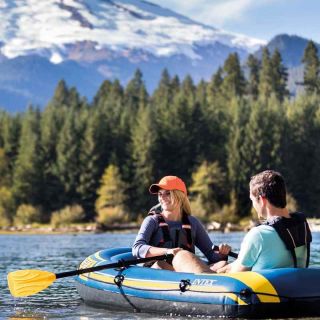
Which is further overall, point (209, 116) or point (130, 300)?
point (209, 116)

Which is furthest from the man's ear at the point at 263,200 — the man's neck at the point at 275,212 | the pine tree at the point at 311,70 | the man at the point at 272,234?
the pine tree at the point at 311,70

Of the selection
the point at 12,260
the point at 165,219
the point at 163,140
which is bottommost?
the point at 12,260

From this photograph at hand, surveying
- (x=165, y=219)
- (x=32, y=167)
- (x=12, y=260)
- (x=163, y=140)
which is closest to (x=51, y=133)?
(x=32, y=167)

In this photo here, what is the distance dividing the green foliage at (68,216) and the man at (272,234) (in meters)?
60.5

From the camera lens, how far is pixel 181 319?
430 inches

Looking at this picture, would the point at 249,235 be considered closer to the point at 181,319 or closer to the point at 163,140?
the point at 181,319

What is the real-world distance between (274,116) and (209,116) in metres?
6.71

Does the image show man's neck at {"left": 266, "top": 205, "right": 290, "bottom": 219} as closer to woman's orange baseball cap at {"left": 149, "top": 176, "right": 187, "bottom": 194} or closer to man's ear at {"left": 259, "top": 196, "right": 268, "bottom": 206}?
man's ear at {"left": 259, "top": 196, "right": 268, "bottom": 206}

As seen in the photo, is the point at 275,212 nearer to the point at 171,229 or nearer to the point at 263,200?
the point at 263,200

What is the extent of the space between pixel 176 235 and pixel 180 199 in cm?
54

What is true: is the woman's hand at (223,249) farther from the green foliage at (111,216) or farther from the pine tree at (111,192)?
the pine tree at (111,192)

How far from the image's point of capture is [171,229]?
12.4 meters

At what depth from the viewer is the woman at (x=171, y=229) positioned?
1205 centimetres

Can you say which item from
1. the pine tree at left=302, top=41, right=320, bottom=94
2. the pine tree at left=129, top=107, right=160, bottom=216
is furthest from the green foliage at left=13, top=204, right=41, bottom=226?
the pine tree at left=302, top=41, right=320, bottom=94
